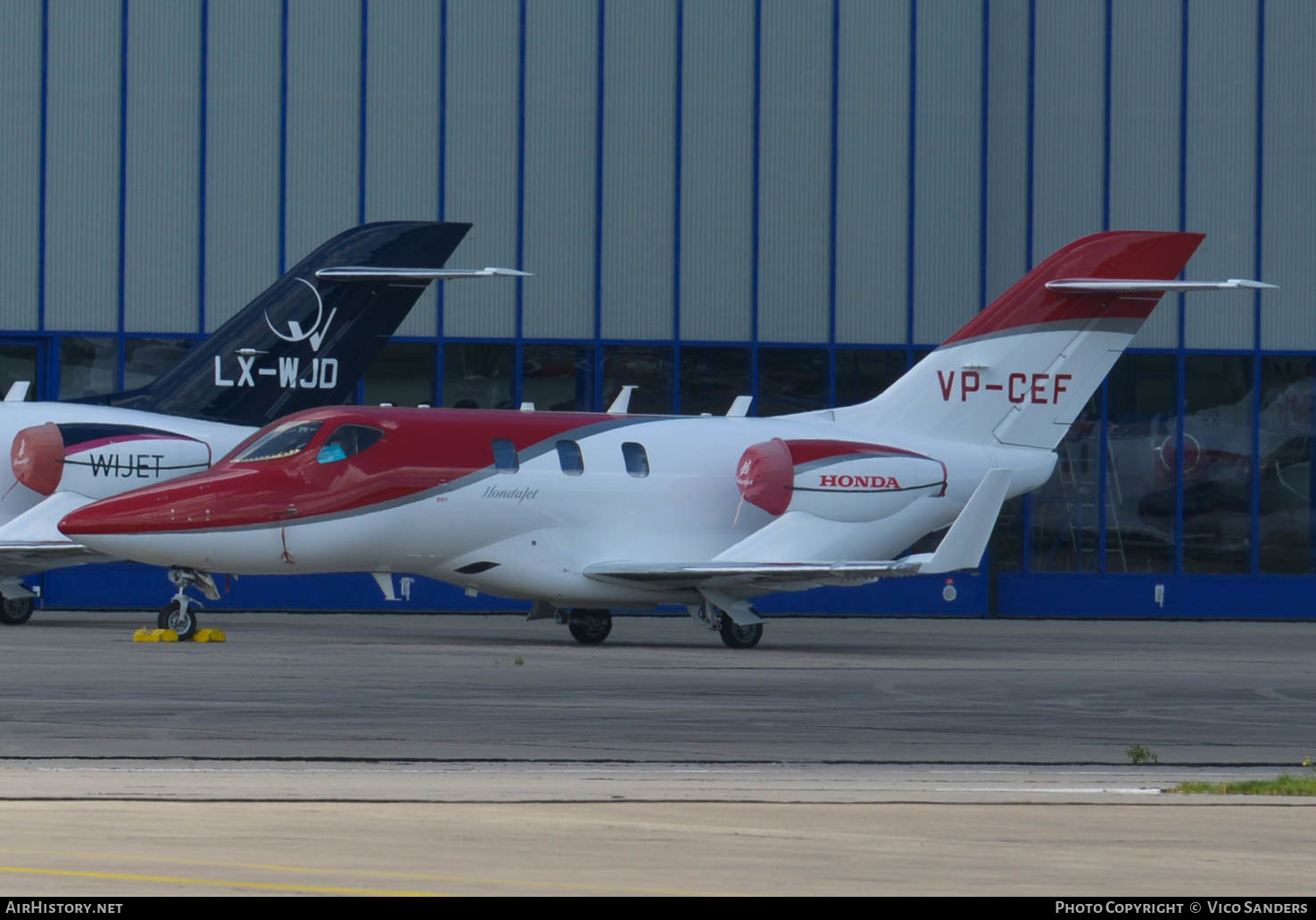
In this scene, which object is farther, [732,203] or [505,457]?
[732,203]

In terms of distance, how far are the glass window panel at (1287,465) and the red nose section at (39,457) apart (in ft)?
69.2

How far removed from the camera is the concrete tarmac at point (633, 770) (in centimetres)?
894

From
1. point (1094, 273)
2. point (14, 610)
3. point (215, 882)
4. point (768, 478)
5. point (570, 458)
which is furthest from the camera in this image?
point (14, 610)

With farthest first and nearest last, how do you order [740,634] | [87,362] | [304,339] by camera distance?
1. [87,362]
2. [304,339]
3. [740,634]

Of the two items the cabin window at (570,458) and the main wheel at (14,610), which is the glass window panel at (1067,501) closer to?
the cabin window at (570,458)

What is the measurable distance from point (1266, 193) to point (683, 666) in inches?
786

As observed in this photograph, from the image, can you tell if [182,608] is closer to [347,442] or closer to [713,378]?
[347,442]

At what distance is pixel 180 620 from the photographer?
26328mm

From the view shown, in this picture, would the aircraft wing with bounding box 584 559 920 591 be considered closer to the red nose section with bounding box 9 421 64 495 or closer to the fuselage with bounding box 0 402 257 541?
the fuselage with bounding box 0 402 257 541

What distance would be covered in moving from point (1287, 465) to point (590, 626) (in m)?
16.5

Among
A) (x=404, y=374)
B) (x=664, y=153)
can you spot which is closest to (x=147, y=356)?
(x=404, y=374)

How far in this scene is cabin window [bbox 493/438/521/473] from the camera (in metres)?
26.9

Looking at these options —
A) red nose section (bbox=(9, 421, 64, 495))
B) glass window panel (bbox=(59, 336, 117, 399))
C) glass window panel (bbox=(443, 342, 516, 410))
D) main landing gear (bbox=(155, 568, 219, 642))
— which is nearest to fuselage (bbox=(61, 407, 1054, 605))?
main landing gear (bbox=(155, 568, 219, 642))

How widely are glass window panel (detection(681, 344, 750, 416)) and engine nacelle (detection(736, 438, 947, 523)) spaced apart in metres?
9.46
